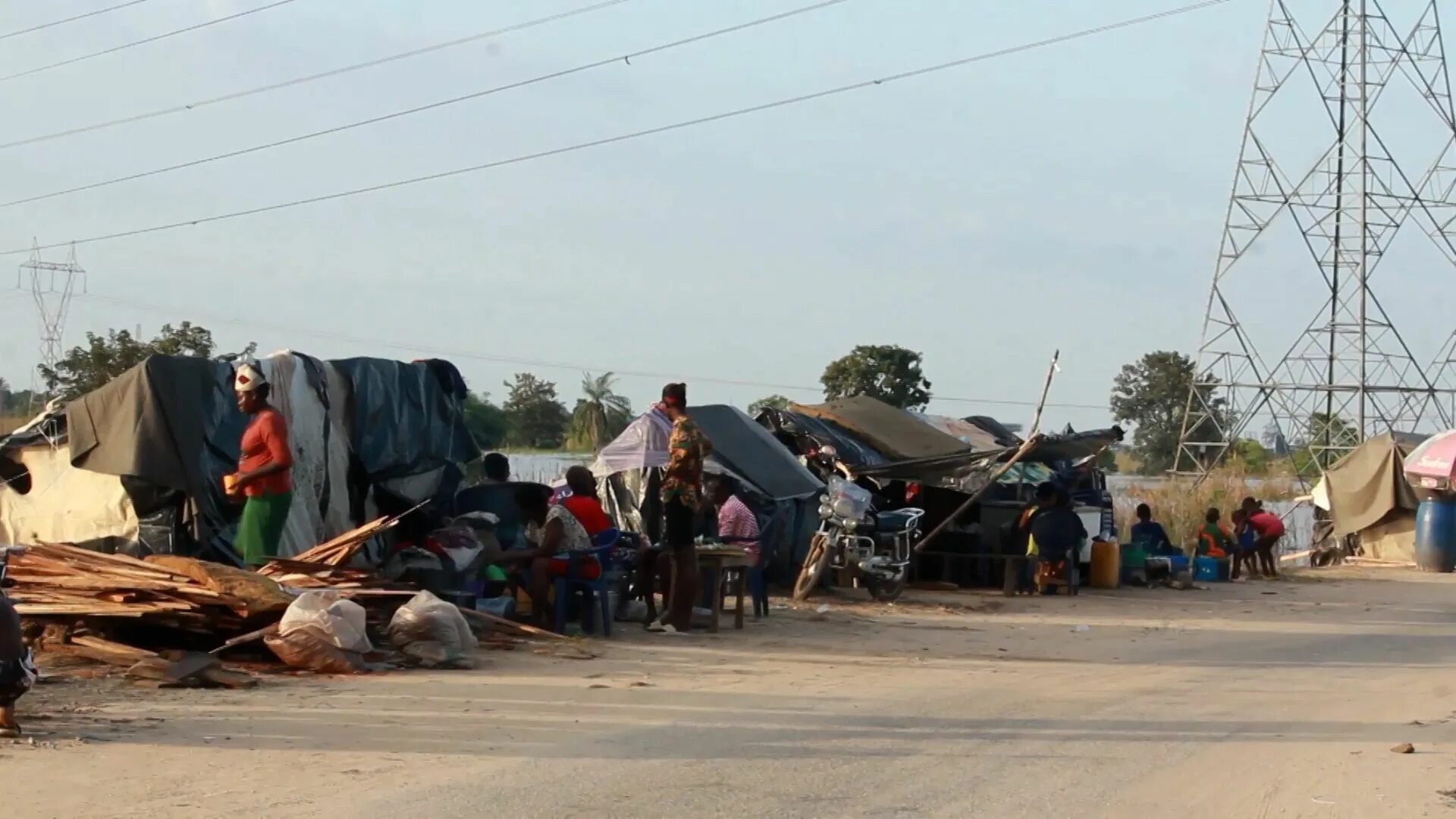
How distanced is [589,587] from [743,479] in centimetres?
537

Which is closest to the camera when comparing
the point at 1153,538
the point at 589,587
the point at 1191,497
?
the point at 589,587

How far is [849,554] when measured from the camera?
1805cm

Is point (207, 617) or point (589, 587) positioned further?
→ point (589, 587)

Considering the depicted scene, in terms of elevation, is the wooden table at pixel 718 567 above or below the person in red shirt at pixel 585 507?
below

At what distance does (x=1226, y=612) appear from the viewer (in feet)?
62.0

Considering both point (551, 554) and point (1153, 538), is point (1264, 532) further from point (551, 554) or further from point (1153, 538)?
point (551, 554)

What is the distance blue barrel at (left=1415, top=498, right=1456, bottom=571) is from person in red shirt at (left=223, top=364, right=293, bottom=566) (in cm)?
2264

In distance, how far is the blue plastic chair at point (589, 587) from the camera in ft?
42.4

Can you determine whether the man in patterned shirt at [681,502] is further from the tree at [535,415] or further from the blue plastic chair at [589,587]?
the tree at [535,415]

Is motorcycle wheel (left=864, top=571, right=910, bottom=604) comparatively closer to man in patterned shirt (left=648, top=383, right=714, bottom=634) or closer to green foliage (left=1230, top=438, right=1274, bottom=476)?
man in patterned shirt (left=648, top=383, right=714, bottom=634)

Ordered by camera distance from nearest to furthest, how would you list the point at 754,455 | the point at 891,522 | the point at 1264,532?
the point at 754,455
the point at 891,522
the point at 1264,532

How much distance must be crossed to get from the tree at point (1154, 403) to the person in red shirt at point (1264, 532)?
104 ft

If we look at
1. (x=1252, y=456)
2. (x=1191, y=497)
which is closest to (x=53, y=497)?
(x=1191, y=497)

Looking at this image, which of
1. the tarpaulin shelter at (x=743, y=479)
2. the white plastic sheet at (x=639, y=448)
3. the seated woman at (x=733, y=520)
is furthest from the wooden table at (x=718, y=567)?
the tarpaulin shelter at (x=743, y=479)
